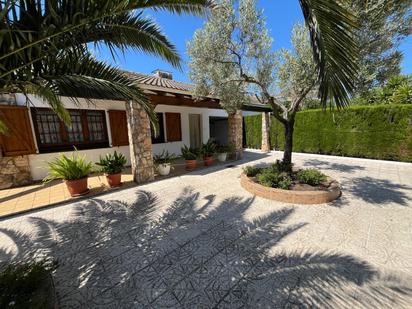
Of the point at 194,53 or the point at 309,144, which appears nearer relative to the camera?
the point at 194,53

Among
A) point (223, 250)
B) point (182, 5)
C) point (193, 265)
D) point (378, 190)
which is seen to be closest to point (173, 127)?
point (182, 5)

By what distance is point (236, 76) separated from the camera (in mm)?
5867

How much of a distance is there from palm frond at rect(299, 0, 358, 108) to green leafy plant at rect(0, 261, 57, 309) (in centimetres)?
370

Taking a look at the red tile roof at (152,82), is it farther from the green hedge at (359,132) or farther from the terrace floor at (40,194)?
the green hedge at (359,132)

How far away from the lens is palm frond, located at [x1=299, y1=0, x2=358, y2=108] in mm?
1899

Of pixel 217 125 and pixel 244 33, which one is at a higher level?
pixel 244 33

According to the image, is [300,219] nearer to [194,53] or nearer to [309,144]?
[194,53]

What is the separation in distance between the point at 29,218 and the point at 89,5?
15.5 ft

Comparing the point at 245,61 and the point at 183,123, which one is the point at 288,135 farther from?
the point at 183,123

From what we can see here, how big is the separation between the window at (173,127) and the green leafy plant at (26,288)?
8667mm

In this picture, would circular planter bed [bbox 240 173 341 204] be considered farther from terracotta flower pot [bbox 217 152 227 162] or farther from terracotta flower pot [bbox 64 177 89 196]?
terracotta flower pot [bbox 64 177 89 196]

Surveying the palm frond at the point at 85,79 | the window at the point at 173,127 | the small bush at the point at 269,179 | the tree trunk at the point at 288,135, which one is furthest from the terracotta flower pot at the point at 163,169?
the tree trunk at the point at 288,135

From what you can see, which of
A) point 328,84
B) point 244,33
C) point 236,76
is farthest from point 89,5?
point 236,76

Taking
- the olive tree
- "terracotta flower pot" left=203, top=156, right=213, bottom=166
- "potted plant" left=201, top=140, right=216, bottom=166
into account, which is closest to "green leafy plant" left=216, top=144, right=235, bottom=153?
"potted plant" left=201, top=140, right=216, bottom=166
